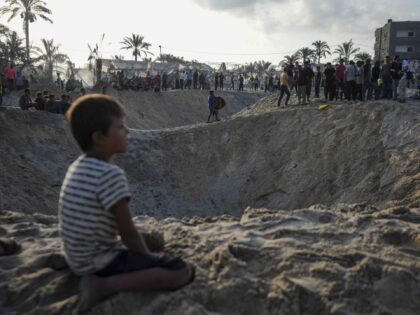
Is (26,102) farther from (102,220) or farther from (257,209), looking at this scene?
(102,220)

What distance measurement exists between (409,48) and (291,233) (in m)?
57.4

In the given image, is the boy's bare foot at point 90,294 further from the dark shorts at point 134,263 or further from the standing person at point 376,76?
the standing person at point 376,76

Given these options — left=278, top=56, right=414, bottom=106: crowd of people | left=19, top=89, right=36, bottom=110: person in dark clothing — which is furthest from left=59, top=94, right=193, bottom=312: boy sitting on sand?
left=19, top=89, right=36, bottom=110: person in dark clothing

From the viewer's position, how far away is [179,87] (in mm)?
35375

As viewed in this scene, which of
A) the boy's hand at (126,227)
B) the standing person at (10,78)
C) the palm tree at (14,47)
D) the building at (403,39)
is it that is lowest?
the boy's hand at (126,227)

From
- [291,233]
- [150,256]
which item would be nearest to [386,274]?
[291,233]

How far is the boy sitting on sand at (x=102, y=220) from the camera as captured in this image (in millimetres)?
2939

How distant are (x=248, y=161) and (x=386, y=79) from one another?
18.6ft

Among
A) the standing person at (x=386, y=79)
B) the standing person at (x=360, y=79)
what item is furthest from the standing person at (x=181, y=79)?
the standing person at (x=386, y=79)

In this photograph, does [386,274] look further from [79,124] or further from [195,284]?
[79,124]

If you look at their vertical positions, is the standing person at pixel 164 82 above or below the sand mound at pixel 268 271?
above

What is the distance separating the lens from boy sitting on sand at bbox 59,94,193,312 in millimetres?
2939

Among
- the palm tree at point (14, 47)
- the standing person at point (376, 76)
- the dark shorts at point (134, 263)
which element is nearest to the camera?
the dark shorts at point (134, 263)

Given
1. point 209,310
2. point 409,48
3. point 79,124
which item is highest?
point 409,48
